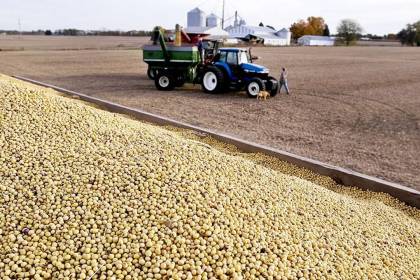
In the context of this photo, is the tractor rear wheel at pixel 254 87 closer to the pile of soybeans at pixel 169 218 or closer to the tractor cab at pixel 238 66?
the tractor cab at pixel 238 66

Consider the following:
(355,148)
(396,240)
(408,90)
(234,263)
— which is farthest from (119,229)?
(408,90)

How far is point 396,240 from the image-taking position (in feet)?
12.9

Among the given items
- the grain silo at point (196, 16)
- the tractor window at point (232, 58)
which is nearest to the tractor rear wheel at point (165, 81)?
the tractor window at point (232, 58)

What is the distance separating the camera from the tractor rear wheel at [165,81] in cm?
1327

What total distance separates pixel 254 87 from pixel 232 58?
1.30 metres

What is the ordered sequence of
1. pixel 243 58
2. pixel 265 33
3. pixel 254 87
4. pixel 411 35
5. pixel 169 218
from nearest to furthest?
1. pixel 169 218
2. pixel 254 87
3. pixel 243 58
4. pixel 265 33
5. pixel 411 35

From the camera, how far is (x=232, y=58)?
12469mm

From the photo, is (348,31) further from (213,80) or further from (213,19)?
(213,80)

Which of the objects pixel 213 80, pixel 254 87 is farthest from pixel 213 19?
pixel 254 87

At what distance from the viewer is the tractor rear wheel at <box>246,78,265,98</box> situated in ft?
38.8

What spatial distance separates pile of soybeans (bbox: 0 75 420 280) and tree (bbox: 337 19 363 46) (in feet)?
273

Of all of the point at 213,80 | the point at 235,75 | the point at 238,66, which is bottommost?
the point at 213,80

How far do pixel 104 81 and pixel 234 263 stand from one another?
1357 cm

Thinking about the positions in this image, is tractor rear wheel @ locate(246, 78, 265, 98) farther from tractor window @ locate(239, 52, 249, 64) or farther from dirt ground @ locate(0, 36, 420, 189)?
tractor window @ locate(239, 52, 249, 64)
